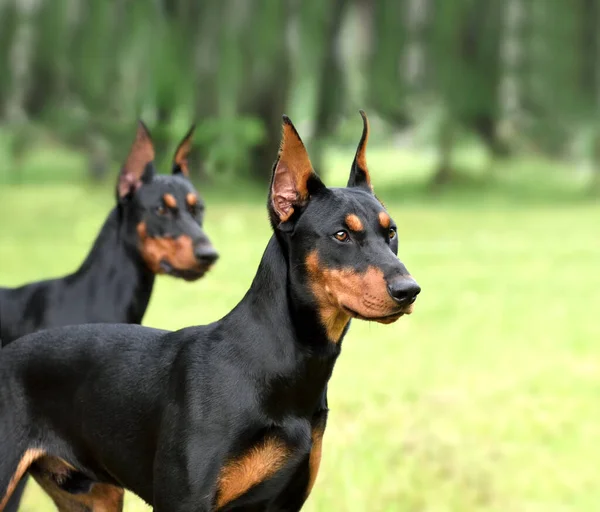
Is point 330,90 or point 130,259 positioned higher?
point 330,90

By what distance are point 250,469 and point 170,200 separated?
9.41 feet

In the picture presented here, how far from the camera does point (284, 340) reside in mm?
3602

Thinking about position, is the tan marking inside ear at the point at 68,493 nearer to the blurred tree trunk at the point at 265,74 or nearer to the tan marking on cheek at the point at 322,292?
the tan marking on cheek at the point at 322,292

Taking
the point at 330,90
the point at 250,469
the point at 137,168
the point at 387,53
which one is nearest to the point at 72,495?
the point at 250,469

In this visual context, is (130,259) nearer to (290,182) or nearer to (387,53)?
(290,182)

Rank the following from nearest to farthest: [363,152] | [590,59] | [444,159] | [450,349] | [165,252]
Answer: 1. [363,152]
2. [165,252]
3. [450,349]
4. [590,59]
5. [444,159]

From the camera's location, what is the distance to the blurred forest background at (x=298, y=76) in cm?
1711

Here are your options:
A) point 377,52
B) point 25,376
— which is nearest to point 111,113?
point 377,52

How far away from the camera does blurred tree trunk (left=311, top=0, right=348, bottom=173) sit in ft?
64.0

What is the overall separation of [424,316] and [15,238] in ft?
23.7

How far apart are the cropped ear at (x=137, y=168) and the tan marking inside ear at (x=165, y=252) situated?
26cm

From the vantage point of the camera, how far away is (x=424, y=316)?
1089 cm

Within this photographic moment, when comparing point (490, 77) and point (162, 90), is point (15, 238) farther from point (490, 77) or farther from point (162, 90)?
point (490, 77)

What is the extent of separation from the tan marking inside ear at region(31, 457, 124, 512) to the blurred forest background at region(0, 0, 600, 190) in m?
13.3
